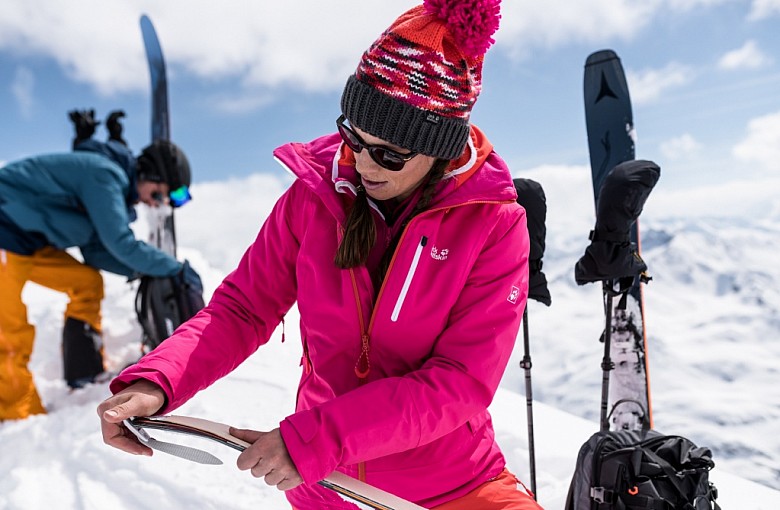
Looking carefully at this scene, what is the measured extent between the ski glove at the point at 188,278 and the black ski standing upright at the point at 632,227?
2.88 m

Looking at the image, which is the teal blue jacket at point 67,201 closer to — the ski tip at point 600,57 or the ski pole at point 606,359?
the ski pole at point 606,359

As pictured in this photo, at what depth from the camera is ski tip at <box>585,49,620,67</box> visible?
135 inches

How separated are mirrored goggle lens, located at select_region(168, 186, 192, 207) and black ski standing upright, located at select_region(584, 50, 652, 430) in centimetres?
282

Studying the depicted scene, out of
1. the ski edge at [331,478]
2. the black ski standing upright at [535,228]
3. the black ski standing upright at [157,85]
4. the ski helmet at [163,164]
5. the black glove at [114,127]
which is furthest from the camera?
the black ski standing upright at [157,85]

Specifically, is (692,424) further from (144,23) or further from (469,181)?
(144,23)

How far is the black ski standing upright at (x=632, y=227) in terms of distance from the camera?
2984mm

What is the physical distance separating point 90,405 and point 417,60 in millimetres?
3379

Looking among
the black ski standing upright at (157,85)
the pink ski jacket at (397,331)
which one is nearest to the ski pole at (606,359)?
the pink ski jacket at (397,331)

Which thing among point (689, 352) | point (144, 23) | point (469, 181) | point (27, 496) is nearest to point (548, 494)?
point (469, 181)

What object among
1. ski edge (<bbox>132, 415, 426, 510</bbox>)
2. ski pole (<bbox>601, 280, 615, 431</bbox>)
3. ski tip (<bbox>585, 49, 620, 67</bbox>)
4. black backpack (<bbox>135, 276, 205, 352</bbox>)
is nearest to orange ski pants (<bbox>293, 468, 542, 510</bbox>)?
ski edge (<bbox>132, 415, 426, 510</bbox>)

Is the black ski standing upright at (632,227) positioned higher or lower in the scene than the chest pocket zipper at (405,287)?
higher

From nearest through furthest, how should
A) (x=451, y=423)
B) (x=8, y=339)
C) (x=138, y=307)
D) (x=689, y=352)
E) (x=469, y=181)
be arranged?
(x=451, y=423) < (x=469, y=181) < (x=8, y=339) < (x=138, y=307) < (x=689, y=352)

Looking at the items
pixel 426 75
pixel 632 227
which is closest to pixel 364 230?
pixel 426 75

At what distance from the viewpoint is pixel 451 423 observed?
1192 mm
